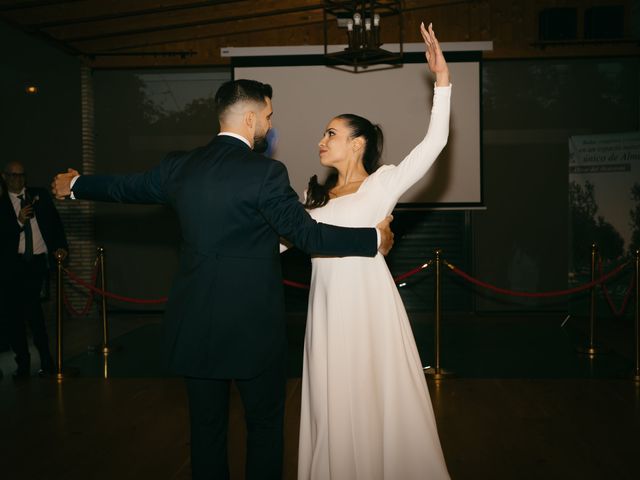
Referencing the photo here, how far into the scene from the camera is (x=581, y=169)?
26.7ft

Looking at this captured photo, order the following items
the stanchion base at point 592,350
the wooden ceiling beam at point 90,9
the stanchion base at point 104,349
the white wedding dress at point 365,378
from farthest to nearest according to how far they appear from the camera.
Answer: the wooden ceiling beam at point 90,9
the stanchion base at point 104,349
the stanchion base at point 592,350
the white wedding dress at point 365,378

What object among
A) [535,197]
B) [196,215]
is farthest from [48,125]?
[196,215]

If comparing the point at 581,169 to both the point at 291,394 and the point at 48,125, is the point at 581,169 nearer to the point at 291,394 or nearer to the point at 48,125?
the point at 291,394

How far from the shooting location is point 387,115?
25.6 ft

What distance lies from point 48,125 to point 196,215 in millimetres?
7198

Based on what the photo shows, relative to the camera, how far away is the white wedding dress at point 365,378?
2666mm

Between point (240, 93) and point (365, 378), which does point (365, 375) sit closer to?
point (365, 378)

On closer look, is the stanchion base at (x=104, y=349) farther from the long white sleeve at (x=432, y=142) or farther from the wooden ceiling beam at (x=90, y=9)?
the long white sleeve at (x=432, y=142)

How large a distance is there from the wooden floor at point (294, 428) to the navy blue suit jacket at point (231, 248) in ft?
4.21

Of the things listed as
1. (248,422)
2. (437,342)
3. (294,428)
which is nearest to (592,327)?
(437,342)

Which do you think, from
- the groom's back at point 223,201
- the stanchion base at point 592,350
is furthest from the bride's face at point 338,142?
the stanchion base at point 592,350

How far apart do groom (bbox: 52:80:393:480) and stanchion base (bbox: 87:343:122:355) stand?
4429mm

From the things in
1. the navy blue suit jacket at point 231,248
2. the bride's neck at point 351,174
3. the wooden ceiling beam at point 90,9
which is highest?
the wooden ceiling beam at point 90,9

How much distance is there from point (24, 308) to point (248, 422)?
369cm
